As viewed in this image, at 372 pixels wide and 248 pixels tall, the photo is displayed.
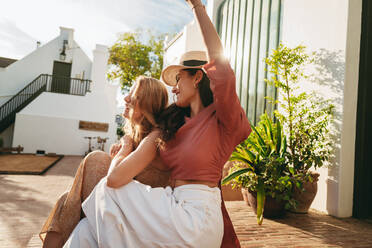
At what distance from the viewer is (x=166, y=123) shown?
1.46 m

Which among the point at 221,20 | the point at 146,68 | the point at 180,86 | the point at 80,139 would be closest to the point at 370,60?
the point at 180,86

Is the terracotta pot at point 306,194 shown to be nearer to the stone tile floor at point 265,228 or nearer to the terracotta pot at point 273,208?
the stone tile floor at point 265,228

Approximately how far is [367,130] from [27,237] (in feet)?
15.3

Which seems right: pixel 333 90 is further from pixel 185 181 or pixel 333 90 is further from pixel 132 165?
pixel 132 165

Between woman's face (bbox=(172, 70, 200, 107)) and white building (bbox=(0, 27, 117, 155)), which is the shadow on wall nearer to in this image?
woman's face (bbox=(172, 70, 200, 107))

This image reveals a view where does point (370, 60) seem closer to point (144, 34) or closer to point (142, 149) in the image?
point (142, 149)

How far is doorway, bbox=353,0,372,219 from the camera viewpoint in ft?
11.3

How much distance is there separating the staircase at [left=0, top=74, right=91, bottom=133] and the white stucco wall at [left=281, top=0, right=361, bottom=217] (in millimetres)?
13918

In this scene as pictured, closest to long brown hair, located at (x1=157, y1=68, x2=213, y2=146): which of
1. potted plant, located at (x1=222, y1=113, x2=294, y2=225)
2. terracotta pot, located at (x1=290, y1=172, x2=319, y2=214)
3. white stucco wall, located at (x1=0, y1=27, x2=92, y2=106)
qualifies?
potted plant, located at (x1=222, y1=113, x2=294, y2=225)

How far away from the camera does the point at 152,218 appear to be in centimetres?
113

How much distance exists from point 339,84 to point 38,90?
15.8 m

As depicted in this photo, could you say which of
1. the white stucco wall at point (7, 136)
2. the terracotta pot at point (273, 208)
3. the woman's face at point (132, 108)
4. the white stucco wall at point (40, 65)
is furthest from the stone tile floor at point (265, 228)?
the white stucco wall at point (40, 65)

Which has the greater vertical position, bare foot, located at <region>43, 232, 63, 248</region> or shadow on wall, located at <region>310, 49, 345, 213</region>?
shadow on wall, located at <region>310, 49, 345, 213</region>

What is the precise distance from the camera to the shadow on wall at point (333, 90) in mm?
3365
